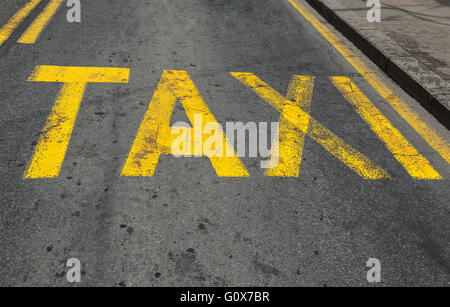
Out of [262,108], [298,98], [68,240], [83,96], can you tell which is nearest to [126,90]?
[83,96]

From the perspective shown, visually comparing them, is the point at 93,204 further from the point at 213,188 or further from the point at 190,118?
the point at 190,118

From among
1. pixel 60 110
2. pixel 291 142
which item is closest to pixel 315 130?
pixel 291 142

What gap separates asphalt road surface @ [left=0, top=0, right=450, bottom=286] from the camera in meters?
2.47

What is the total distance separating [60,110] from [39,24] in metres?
2.82

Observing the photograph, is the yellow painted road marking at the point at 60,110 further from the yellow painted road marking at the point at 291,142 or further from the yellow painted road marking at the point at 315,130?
the yellow painted road marking at the point at 291,142

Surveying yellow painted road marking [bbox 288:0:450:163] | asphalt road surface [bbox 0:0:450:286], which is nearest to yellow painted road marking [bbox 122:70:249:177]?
asphalt road surface [bbox 0:0:450:286]

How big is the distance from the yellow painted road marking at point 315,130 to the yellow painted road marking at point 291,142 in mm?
52

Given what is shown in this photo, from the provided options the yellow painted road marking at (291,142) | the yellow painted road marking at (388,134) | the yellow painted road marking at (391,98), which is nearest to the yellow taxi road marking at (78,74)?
the yellow painted road marking at (291,142)

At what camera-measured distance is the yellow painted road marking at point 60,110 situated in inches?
126

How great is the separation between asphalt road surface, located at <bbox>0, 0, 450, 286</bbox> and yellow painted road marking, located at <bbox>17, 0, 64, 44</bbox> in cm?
7

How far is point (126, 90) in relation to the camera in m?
4.41

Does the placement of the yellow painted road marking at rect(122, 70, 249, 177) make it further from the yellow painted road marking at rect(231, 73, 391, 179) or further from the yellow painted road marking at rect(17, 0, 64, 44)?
the yellow painted road marking at rect(17, 0, 64, 44)
